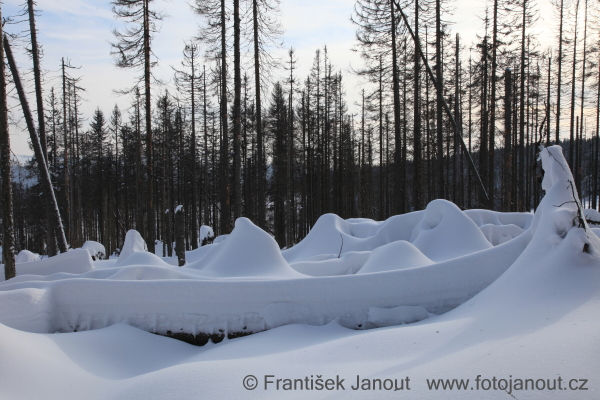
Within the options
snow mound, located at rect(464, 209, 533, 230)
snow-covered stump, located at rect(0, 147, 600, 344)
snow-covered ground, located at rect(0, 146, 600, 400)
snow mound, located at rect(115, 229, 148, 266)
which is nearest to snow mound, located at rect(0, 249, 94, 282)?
snow-covered ground, located at rect(0, 146, 600, 400)

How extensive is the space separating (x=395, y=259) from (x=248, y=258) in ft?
6.92

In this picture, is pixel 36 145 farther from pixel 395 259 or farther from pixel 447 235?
pixel 447 235

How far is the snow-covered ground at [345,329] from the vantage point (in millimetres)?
1756

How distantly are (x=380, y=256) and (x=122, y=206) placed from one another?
116ft

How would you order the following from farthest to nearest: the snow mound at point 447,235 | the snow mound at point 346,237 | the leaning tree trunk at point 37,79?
1. the leaning tree trunk at point 37,79
2. the snow mound at point 346,237
3. the snow mound at point 447,235

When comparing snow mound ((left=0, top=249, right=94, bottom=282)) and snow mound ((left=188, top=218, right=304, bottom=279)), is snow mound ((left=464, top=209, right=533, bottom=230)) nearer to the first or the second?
snow mound ((left=188, top=218, right=304, bottom=279))

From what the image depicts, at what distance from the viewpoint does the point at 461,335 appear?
7.55ft

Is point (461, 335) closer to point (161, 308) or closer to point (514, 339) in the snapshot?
point (514, 339)

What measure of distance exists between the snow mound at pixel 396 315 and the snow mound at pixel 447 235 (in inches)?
113

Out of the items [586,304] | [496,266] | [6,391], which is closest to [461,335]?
[586,304]

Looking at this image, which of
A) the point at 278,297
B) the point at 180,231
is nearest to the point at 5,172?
the point at 180,231

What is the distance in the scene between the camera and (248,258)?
5004mm

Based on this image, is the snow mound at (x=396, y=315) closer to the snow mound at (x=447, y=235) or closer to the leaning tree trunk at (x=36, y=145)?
the snow mound at (x=447, y=235)

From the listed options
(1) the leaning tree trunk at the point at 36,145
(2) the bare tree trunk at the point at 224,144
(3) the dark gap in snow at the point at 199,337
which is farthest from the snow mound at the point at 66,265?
(2) the bare tree trunk at the point at 224,144
